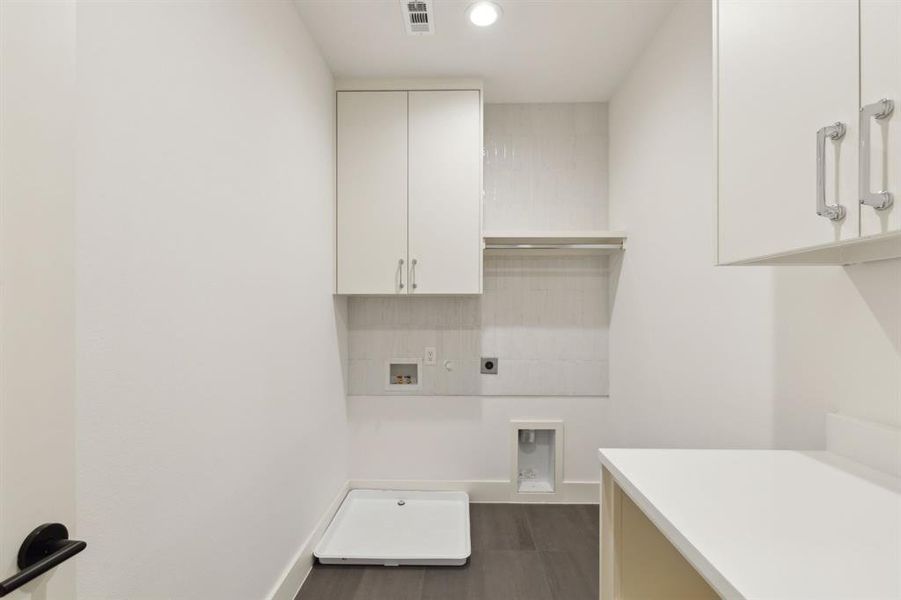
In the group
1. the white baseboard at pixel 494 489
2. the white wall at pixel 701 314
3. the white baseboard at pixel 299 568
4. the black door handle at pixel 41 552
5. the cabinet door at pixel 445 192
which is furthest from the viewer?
the white baseboard at pixel 494 489

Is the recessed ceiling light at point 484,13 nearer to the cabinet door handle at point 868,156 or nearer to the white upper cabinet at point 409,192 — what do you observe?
the white upper cabinet at point 409,192

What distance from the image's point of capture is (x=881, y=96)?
66cm

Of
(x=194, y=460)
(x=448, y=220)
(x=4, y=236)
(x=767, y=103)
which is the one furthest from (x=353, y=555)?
(x=767, y=103)

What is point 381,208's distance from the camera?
2490mm

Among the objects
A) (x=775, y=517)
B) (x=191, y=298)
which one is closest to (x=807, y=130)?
(x=775, y=517)

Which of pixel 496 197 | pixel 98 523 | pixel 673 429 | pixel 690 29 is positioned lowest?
pixel 673 429

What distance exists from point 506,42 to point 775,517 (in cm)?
215

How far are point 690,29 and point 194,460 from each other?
7.40ft

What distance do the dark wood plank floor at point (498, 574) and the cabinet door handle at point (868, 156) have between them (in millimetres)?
1857

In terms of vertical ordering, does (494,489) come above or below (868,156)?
below

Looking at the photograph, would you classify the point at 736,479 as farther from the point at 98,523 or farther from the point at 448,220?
the point at 448,220

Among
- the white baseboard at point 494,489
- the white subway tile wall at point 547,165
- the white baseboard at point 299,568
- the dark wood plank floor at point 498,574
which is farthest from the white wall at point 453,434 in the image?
the white subway tile wall at point 547,165

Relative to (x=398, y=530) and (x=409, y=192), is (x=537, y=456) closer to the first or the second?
(x=398, y=530)

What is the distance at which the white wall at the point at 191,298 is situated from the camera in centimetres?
86
